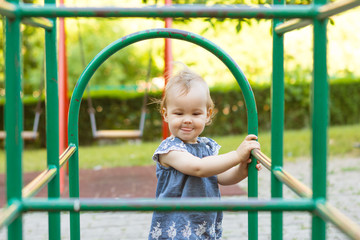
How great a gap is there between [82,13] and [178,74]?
0.88 metres

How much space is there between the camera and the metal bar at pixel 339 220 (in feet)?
2.66

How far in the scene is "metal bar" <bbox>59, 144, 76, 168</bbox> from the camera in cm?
156

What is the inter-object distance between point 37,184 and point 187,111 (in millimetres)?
689

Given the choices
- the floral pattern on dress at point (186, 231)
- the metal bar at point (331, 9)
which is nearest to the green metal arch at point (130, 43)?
the floral pattern on dress at point (186, 231)

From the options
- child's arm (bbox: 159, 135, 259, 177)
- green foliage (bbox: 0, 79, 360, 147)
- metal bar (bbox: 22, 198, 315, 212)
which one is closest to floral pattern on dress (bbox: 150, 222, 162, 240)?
child's arm (bbox: 159, 135, 259, 177)

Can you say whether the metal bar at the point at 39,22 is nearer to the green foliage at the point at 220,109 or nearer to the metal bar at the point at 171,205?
the metal bar at the point at 171,205

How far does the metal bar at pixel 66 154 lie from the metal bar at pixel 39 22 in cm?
46

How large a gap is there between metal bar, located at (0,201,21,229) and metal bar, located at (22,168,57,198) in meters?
0.06

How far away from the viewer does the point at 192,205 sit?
38.5 inches

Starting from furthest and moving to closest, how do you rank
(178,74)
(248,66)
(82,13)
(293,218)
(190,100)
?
(248,66) → (293,218) → (178,74) → (190,100) → (82,13)

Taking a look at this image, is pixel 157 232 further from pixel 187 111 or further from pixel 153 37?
pixel 153 37

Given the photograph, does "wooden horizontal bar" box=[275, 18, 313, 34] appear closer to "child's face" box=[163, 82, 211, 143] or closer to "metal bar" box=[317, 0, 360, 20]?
"metal bar" box=[317, 0, 360, 20]

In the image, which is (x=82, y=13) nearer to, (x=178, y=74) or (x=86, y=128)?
(x=178, y=74)

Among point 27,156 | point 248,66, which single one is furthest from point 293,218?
point 248,66
